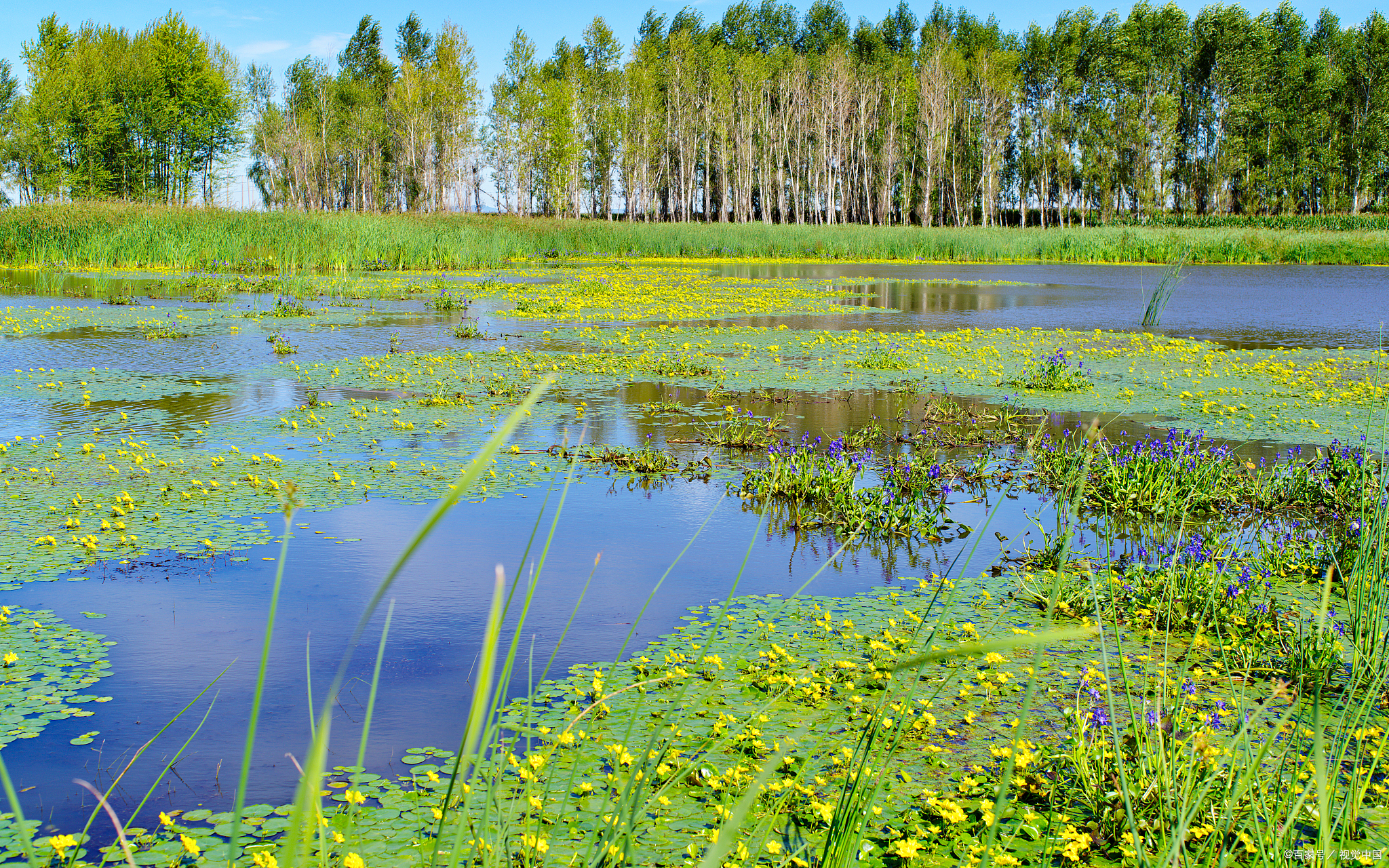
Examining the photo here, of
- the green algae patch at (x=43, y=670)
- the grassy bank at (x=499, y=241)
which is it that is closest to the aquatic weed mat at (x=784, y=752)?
the green algae patch at (x=43, y=670)

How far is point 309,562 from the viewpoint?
4449 mm

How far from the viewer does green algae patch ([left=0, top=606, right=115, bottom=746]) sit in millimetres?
3027

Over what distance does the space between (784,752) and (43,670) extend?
2.75 m

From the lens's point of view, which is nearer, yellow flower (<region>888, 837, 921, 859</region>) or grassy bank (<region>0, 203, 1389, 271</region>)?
yellow flower (<region>888, 837, 921, 859</region>)

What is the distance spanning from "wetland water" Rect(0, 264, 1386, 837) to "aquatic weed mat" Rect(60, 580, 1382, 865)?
0.75 feet

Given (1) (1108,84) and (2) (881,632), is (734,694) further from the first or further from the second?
(1) (1108,84)

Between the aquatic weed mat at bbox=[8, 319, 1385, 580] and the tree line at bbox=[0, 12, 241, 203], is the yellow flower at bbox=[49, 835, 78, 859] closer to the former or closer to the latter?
the aquatic weed mat at bbox=[8, 319, 1385, 580]

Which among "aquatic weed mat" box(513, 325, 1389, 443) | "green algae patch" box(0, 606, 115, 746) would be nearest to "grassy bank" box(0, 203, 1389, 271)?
"aquatic weed mat" box(513, 325, 1389, 443)

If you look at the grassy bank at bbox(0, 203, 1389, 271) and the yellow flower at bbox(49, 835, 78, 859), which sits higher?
the grassy bank at bbox(0, 203, 1389, 271)

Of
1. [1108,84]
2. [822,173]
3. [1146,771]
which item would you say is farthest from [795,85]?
[1146,771]

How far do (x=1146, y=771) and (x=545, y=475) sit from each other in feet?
13.5

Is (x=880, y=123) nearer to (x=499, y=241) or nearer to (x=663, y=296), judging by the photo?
(x=499, y=241)

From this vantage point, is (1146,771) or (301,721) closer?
(1146,771)

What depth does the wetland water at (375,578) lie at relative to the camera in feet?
9.58
